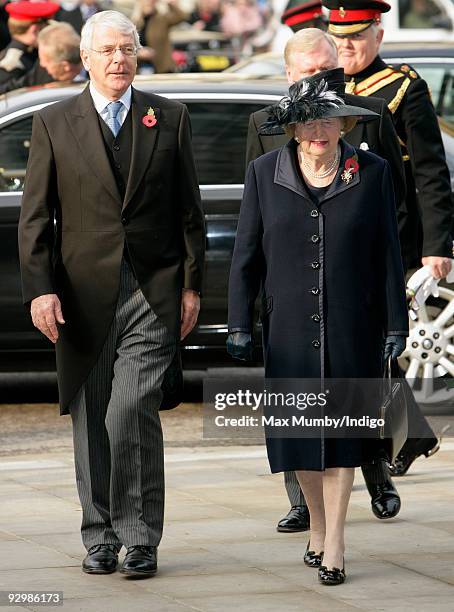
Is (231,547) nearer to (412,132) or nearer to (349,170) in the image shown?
(349,170)

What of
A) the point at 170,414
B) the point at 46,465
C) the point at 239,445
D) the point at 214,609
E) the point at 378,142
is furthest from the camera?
the point at 170,414

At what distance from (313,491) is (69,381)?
949 mm

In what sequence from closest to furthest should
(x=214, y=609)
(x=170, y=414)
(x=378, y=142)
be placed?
(x=214, y=609), (x=378, y=142), (x=170, y=414)

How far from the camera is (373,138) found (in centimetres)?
729

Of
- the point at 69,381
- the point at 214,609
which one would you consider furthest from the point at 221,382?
the point at 214,609

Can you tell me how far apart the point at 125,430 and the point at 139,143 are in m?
1.02

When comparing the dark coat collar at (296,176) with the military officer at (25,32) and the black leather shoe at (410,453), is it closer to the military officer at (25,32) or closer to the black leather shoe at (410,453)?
the black leather shoe at (410,453)

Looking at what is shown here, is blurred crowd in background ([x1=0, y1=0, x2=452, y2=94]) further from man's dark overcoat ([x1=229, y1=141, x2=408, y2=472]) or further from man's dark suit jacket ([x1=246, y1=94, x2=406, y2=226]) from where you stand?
man's dark overcoat ([x1=229, y1=141, x2=408, y2=472])

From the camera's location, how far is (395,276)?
6.26 meters

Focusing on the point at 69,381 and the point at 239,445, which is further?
the point at 239,445

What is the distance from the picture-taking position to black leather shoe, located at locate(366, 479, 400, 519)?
7230 millimetres

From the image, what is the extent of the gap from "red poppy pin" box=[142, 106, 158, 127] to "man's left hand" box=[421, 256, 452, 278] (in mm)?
1586

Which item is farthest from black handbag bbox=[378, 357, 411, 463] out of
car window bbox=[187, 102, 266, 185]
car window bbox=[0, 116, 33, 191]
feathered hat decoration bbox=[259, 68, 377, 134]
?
car window bbox=[0, 116, 33, 191]

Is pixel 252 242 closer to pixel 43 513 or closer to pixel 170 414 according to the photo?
pixel 43 513
